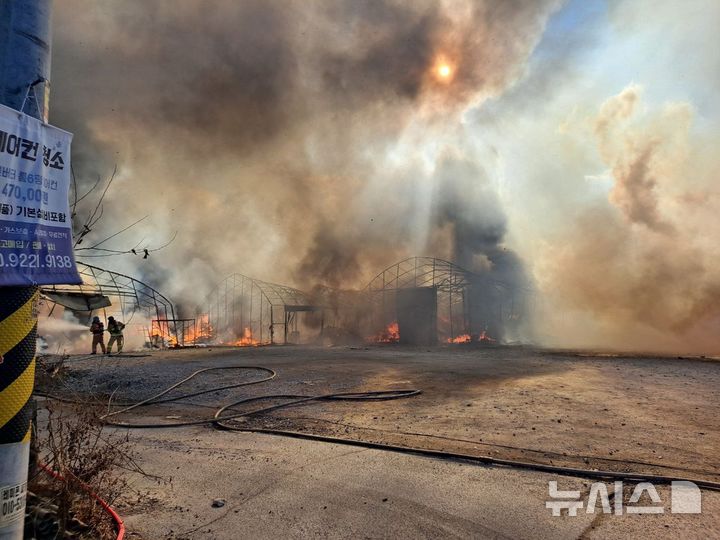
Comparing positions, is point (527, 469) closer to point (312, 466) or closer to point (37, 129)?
point (312, 466)

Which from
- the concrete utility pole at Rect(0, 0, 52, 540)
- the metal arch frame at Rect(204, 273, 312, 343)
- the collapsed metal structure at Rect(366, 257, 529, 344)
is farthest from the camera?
the metal arch frame at Rect(204, 273, 312, 343)

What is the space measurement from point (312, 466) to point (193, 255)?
145 feet

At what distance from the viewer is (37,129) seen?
2475 mm

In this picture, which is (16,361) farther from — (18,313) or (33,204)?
(33,204)

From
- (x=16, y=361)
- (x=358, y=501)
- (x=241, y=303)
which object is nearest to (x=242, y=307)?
(x=241, y=303)

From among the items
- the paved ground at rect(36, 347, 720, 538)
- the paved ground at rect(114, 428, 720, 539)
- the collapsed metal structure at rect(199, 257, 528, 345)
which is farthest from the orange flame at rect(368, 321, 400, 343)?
the paved ground at rect(114, 428, 720, 539)

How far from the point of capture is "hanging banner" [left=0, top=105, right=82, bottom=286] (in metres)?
2.28

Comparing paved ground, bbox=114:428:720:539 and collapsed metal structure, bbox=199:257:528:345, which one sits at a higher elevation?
collapsed metal structure, bbox=199:257:528:345

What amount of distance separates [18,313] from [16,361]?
270mm

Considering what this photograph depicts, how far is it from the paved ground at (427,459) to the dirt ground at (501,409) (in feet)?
0.13

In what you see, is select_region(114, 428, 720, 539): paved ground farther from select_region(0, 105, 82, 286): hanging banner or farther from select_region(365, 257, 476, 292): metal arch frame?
select_region(365, 257, 476, 292): metal arch frame

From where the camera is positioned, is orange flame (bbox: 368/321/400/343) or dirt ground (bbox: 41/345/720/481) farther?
orange flame (bbox: 368/321/400/343)

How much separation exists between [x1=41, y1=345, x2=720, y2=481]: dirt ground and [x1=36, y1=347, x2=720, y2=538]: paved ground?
39mm

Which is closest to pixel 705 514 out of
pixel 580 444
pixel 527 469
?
pixel 527 469
